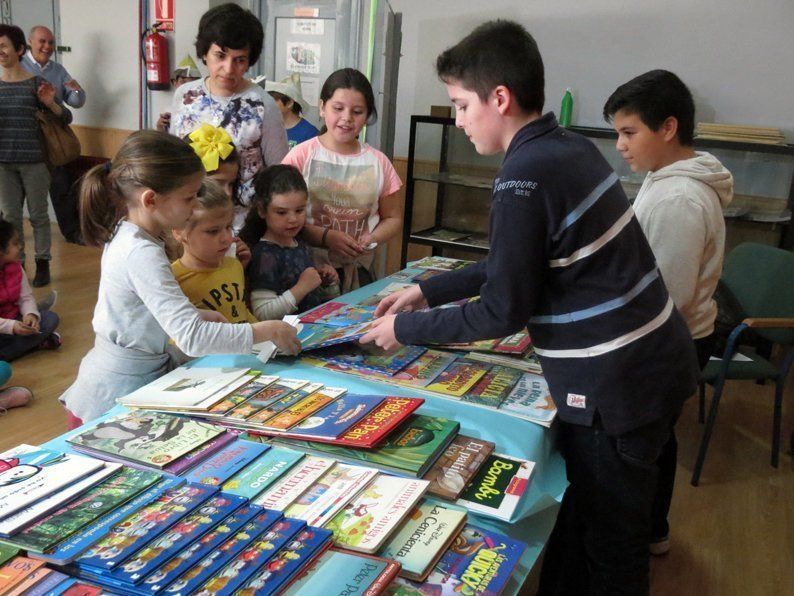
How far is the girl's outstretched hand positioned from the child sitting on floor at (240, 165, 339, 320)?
0.50m

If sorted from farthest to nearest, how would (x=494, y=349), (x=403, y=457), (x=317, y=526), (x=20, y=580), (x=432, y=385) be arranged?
(x=494, y=349)
(x=432, y=385)
(x=403, y=457)
(x=317, y=526)
(x=20, y=580)

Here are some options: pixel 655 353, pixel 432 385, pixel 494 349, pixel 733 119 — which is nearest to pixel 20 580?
pixel 432 385

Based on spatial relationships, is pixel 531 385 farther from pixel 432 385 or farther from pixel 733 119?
pixel 733 119

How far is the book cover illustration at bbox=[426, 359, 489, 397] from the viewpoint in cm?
137

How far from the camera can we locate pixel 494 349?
63.9 inches

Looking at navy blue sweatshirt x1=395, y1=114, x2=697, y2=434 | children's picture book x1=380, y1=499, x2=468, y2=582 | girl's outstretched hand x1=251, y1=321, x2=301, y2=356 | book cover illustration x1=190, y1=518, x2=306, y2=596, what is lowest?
children's picture book x1=380, y1=499, x2=468, y2=582

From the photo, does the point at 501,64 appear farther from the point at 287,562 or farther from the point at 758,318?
the point at 758,318

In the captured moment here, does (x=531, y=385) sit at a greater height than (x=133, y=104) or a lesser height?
lesser

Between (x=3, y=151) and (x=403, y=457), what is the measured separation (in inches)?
165

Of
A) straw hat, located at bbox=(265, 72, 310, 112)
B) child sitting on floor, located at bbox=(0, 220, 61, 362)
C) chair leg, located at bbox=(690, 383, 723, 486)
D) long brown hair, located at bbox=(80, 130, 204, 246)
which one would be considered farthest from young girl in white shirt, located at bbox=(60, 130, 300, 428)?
straw hat, located at bbox=(265, 72, 310, 112)

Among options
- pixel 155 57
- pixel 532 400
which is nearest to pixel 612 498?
Result: pixel 532 400

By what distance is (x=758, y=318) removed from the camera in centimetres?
258

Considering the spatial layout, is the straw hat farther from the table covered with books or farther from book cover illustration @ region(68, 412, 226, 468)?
book cover illustration @ region(68, 412, 226, 468)

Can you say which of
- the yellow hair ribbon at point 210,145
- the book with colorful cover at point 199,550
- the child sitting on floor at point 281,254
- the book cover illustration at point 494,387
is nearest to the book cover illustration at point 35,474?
the book with colorful cover at point 199,550
